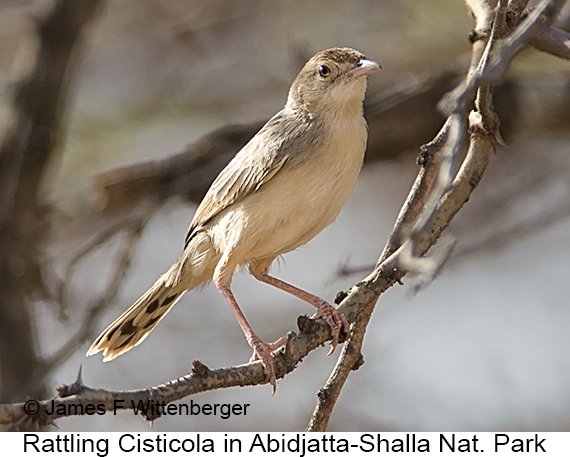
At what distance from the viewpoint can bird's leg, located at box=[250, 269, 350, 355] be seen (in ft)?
12.7

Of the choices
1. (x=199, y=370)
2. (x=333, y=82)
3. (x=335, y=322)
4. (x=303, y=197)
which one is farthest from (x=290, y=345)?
(x=333, y=82)

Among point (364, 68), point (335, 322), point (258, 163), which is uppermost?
point (364, 68)

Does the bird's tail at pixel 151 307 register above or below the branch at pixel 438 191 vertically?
above

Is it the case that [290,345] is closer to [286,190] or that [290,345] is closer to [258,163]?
[286,190]

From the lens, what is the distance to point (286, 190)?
4.41m

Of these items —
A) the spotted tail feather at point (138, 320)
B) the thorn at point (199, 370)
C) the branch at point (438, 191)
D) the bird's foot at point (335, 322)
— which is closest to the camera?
the thorn at point (199, 370)

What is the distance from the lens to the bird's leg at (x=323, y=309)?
3871 mm

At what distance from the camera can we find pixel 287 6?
9039 millimetres

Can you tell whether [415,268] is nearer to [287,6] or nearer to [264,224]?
[264,224]

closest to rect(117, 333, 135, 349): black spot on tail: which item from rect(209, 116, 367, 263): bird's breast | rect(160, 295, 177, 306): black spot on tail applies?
rect(160, 295, 177, 306): black spot on tail

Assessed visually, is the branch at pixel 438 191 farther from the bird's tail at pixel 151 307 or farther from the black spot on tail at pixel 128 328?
the black spot on tail at pixel 128 328

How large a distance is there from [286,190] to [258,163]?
0.28 m

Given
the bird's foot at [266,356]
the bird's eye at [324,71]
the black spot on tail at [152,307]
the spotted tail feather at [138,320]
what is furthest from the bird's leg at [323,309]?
the bird's eye at [324,71]

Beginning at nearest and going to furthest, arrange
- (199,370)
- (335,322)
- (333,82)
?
(199,370) < (335,322) < (333,82)
